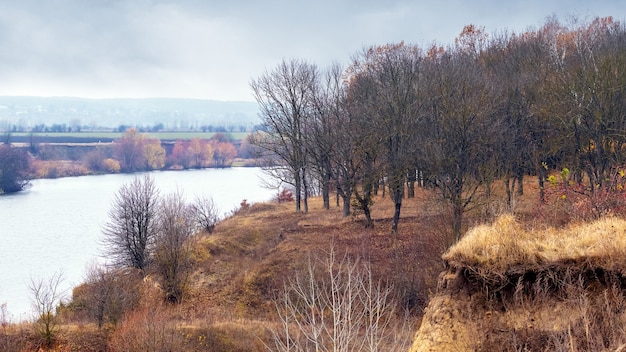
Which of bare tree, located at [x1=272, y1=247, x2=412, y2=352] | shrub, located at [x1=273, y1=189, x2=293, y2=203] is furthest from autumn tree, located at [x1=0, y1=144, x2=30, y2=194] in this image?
bare tree, located at [x1=272, y1=247, x2=412, y2=352]

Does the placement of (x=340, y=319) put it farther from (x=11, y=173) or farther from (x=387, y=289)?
(x=11, y=173)

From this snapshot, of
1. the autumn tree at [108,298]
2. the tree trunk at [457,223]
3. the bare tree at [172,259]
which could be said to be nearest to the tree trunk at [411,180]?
the tree trunk at [457,223]

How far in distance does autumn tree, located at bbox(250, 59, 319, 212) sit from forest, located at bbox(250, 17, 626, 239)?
0.35 ft

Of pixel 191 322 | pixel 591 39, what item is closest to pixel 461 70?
pixel 591 39

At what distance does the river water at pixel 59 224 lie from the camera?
110ft

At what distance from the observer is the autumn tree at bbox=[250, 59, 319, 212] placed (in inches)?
1618

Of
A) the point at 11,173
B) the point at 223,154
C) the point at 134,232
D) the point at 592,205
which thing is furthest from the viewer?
the point at 223,154

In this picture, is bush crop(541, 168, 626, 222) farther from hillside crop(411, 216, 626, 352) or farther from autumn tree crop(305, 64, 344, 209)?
autumn tree crop(305, 64, 344, 209)

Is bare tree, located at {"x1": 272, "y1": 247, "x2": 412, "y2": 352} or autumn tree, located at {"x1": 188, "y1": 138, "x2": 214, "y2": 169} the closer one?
bare tree, located at {"x1": 272, "y1": 247, "x2": 412, "y2": 352}

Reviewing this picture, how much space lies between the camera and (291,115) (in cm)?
4247

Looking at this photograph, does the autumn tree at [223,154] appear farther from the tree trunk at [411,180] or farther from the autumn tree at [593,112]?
the autumn tree at [593,112]

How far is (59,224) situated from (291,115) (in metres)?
25.3

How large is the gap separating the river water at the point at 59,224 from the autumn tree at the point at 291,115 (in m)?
7.11

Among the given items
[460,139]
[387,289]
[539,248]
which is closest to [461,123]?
[460,139]
